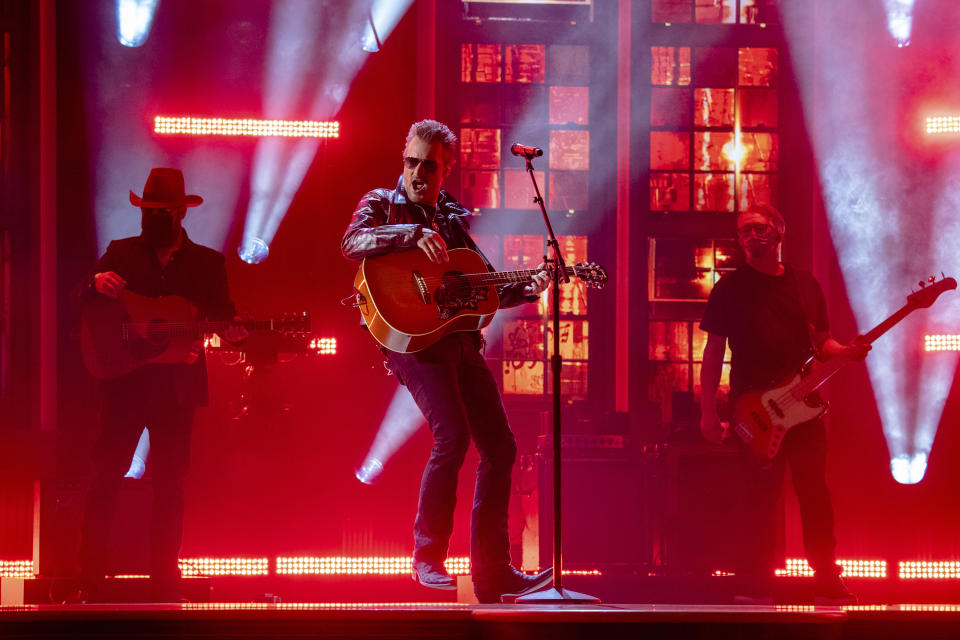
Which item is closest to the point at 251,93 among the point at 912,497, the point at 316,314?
the point at 316,314

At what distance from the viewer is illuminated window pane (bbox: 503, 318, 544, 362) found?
6719mm

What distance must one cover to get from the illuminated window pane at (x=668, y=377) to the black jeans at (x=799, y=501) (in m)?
1.67

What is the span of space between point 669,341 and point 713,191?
3.76ft

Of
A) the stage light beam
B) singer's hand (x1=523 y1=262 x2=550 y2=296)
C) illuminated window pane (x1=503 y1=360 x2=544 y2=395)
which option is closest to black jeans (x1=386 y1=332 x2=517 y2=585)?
singer's hand (x1=523 y1=262 x2=550 y2=296)

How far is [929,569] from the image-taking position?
224 inches

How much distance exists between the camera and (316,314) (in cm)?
630

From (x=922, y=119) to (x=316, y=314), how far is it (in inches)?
174

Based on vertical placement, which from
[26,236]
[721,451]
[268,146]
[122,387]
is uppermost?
[268,146]

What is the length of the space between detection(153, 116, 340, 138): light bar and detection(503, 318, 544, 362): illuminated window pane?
1.90m

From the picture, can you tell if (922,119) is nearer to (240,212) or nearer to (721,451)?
(721,451)

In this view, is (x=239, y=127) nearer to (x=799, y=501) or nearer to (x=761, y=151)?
(x=761, y=151)

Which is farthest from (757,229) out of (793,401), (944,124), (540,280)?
(944,124)

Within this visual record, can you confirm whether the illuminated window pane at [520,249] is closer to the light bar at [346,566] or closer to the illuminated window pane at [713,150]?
the illuminated window pane at [713,150]

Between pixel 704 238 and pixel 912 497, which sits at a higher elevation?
pixel 704 238
